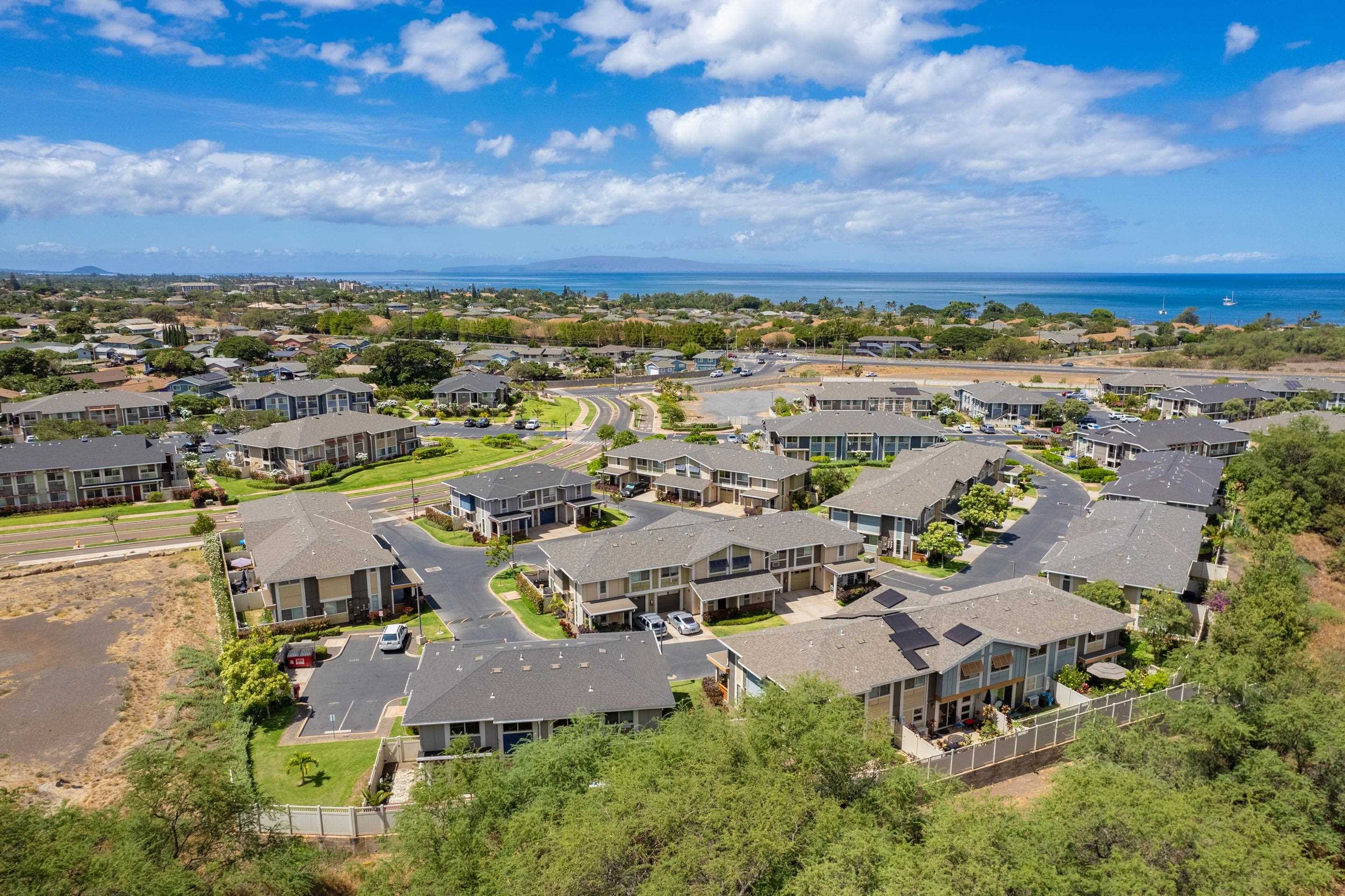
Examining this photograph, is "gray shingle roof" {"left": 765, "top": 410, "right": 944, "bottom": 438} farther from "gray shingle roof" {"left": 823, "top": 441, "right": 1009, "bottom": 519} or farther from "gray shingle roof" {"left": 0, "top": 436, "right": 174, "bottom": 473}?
"gray shingle roof" {"left": 0, "top": 436, "right": 174, "bottom": 473}

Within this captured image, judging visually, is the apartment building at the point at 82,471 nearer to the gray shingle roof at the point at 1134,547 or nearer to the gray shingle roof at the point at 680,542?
the gray shingle roof at the point at 680,542

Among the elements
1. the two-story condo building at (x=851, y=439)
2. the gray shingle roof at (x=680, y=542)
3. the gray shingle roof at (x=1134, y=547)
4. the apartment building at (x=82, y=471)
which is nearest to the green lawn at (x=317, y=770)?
the gray shingle roof at (x=680, y=542)

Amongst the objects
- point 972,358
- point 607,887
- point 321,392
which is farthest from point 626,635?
point 972,358

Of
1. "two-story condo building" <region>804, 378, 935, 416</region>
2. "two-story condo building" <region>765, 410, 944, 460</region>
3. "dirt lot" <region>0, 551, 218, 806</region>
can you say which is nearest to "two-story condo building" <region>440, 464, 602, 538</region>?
"dirt lot" <region>0, 551, 218, 806</region>

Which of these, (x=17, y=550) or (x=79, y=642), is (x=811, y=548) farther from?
(x=17, y=550)

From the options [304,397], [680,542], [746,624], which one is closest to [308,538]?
[680,542]

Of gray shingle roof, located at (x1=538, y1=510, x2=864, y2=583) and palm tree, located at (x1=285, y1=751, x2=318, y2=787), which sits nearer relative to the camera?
palm tree, located at (x1=285, y1=751, x2=318, y2=787)
